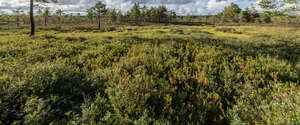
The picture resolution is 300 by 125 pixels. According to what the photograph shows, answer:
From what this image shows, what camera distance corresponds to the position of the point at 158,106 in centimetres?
322

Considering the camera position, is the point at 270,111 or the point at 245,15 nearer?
the point at 270,111

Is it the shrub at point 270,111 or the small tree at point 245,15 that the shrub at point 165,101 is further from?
the small tree at point 245,15

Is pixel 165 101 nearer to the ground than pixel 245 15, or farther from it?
nearer to the ground

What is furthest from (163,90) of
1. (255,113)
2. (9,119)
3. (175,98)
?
(9,119)

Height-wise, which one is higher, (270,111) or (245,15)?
(245,15)

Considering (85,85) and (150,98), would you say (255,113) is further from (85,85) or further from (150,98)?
(85,85)

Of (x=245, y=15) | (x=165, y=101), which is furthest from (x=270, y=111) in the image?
(x=245, y=15)

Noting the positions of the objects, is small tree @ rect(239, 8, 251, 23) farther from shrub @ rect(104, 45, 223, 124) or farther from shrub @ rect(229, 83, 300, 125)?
shrub @ rect(104, 45, 223, 124)

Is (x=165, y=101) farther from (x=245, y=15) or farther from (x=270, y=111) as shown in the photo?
(x=245, y=15)

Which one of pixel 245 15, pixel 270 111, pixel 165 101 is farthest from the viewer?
pixel 245 15

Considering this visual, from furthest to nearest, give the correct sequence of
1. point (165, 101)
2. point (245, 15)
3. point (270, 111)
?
point (245, 15) < point (165, 101) < point (270, 111)

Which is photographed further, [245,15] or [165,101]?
[245,15]

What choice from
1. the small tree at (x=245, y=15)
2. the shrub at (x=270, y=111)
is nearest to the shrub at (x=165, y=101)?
the shrub at (x=270, y=111)

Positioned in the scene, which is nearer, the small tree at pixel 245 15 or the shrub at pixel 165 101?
the shrub at pixel 165 101
